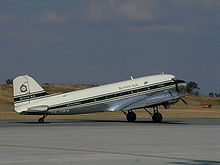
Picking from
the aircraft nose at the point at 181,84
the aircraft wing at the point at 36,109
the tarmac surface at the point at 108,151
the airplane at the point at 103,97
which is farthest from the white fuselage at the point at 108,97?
the tarmac surface at the point at 108,151

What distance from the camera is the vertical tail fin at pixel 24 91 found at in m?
51.7

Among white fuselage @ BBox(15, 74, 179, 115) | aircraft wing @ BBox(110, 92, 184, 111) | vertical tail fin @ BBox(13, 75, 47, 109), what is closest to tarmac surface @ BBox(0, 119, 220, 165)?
vertical tail fin @ BBox(13, 75, 47, 109)

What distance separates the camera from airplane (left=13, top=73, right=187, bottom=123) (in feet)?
170

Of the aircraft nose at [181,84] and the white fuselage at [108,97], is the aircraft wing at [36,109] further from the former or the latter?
the aircraft nose at [181,84]

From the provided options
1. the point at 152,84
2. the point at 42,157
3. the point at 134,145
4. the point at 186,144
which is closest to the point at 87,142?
the point at 134,145

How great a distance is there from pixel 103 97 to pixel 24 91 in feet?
23.7

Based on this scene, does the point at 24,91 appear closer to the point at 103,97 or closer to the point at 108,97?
the point at 103,97

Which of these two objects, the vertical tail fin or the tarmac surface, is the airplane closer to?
the vertical tail fin

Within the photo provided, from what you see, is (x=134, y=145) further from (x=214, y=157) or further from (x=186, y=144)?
(x=214, y=157)

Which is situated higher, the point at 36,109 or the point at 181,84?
the point at 181,84

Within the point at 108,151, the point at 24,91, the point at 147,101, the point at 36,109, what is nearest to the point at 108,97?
the point at 147,101

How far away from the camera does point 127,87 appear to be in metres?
55.6

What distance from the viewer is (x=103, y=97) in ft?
179

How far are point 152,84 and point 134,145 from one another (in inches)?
1124
